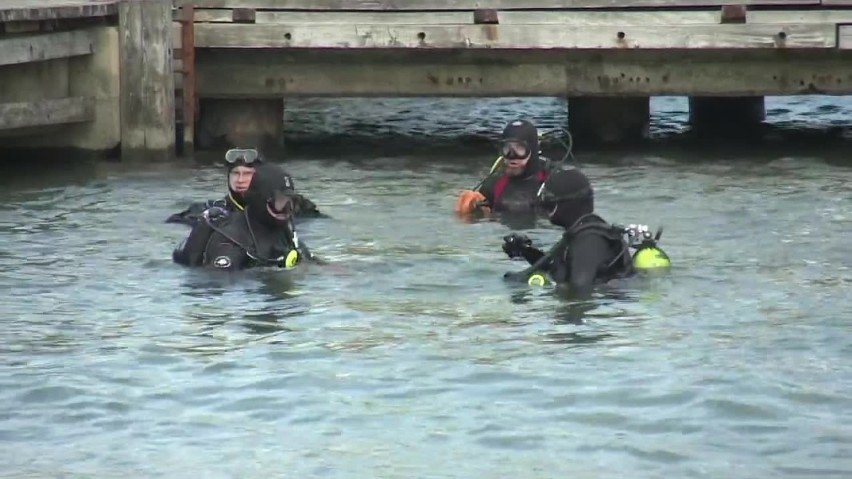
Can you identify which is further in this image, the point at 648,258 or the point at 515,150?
the point at 515,150

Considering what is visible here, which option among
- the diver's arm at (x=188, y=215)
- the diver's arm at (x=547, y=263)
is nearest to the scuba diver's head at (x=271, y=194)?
the diver's arm at (x=547, y=263)

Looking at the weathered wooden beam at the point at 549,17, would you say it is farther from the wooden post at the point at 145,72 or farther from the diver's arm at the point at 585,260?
the diver's arm at the point at 585,260

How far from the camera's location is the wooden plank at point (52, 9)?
1543 centimetres

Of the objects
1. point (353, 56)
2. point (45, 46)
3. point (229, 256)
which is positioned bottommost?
point (229, 256)

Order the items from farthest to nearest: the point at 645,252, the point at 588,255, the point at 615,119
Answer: the point at 615,119 < the point at 645,252 < the point at 588,255

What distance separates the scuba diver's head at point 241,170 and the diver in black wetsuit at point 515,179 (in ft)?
9.54

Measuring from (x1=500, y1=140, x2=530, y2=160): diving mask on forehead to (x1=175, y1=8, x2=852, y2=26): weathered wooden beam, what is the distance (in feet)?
11.9

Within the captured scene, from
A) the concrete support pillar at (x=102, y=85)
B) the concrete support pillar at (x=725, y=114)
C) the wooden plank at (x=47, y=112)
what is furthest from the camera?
the concrete support pillar at (x=725, y=114)

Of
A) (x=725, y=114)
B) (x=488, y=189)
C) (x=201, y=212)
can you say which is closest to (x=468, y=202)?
(x=488, y=189)

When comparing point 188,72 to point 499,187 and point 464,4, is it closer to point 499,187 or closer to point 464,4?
point 464,4

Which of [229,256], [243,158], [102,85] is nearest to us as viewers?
[229,256]

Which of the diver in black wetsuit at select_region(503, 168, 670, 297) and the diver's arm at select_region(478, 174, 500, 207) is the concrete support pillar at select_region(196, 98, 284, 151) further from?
the diver in black wetsuit at select_region(503, 168, 670, 297)

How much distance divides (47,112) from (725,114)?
25.4 ft

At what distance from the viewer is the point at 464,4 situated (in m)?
17.6
